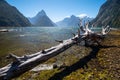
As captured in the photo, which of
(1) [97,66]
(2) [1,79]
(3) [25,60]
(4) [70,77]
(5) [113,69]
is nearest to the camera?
(2) [1,79]

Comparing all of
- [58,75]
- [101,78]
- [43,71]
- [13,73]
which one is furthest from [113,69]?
[13,73]

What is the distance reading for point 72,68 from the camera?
1266 centimetres

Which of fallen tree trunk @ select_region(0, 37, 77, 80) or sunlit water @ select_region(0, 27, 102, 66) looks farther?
sunlit water @ select_region(0, 27, 102, 66)

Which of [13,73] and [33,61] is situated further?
[33,61]

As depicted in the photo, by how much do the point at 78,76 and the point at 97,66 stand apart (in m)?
2.74

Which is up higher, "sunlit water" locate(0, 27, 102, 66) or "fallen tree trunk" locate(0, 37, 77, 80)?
"fallen tree trunk" locate(0, 37, 77, 80)

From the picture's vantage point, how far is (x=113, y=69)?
11945 mm

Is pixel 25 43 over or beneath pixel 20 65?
beneath

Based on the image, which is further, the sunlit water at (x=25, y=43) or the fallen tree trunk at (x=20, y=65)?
the sunlit water at (x=25, y=43)

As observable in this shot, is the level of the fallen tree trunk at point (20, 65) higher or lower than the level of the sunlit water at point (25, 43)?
higher

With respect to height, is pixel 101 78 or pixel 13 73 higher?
pixel 13 73

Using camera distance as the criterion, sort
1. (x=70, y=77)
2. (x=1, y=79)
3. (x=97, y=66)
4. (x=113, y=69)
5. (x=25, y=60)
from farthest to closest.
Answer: (x=97, y=66)
(x=113, y=69)
(x=70, y=77)
(x=25, y=60)
(x=1, y=79)

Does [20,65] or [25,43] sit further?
[25,43]

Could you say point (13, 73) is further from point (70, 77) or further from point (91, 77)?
point (91, 77)
